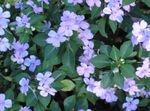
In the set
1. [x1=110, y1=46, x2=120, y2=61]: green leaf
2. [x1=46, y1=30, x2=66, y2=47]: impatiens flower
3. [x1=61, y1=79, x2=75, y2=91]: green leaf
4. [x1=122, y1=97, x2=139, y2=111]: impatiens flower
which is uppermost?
[x1=46, y1=30, x2=66, y2=47]: impatiens flower

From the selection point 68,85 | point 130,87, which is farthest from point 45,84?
point 130,87

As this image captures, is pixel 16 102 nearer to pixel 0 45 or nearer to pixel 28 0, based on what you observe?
pixel 0 45

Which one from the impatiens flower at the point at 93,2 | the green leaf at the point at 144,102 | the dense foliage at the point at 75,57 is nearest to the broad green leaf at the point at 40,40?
the dense foliage at the point at 75,57

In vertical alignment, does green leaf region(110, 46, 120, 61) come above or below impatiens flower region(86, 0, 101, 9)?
below

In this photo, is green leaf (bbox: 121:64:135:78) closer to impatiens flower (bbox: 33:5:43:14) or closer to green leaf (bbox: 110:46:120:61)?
green leaf (bbox: 110:46:120:61)

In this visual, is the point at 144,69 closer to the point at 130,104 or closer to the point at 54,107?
the point at 130,104

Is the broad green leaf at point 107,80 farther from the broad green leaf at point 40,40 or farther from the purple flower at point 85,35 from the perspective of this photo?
the broad green leaf at point 40,40

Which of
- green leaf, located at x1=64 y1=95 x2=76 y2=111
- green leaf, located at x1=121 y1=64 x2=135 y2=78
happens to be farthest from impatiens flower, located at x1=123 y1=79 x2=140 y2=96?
green leaf, located at x1=64 y1=95 x2=76 y2=111
